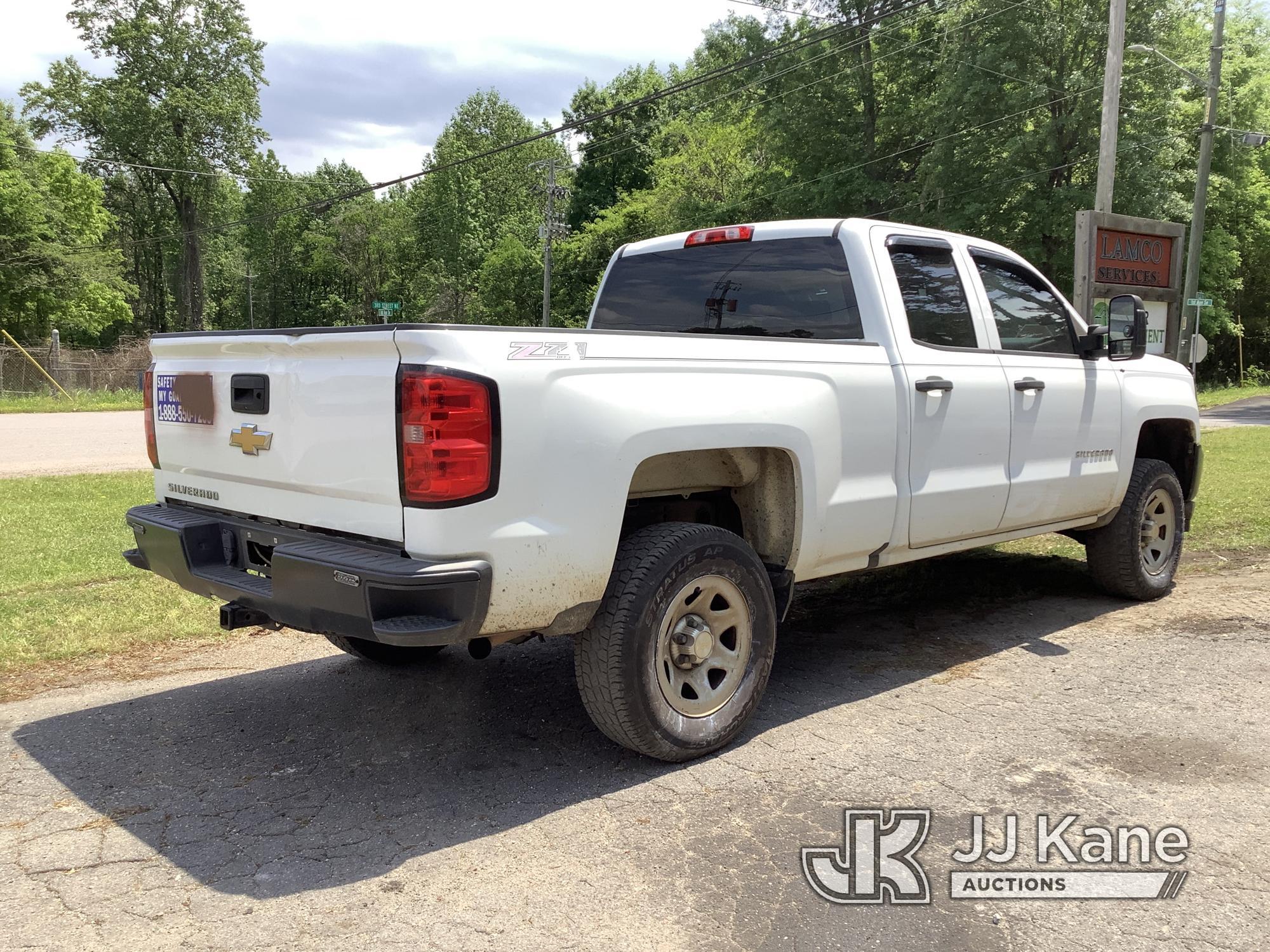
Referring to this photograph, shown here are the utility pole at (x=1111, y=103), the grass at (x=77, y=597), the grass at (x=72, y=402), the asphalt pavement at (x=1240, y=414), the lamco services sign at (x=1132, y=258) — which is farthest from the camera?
the grass at (x=72, y=402)

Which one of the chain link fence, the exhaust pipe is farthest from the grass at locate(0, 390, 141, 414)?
the exhaust pipe

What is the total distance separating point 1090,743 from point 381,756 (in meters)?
2.70

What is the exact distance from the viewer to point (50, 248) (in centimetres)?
3866

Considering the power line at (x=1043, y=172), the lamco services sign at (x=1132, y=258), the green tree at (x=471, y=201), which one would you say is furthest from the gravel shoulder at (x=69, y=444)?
the green tree at (x=471, y=201)

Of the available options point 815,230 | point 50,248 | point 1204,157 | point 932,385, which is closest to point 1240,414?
point 1204,157

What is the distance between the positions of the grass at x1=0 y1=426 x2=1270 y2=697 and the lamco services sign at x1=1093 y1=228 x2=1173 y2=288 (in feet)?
8.16

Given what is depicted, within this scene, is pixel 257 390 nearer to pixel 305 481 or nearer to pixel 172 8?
pixel 305 481

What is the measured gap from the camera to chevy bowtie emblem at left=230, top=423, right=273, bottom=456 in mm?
3502

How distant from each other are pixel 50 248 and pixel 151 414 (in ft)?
134

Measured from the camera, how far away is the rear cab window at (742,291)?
451 cm

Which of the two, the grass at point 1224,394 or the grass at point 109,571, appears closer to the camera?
the grass at point 109,571

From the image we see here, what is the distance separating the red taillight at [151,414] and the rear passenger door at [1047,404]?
382 centimetres

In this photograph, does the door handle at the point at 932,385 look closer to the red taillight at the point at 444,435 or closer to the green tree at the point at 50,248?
the red taillight at the point at 444,435

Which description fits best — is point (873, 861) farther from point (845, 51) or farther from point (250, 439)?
point (845, 51)
